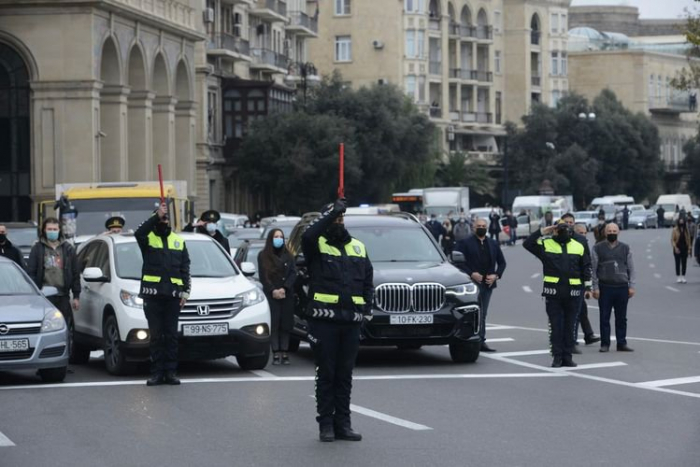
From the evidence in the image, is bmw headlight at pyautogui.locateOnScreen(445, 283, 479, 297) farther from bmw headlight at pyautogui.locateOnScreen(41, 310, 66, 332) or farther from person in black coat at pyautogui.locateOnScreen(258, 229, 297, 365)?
bmw headlight at pyautogui.locateOnScreen(41, 310, 66, 332)

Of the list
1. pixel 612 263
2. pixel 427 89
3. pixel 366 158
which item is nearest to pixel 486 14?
pixel 427 89

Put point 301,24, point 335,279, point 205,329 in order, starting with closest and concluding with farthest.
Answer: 1. point 335,279
2. point 205,329
3. point 301,24

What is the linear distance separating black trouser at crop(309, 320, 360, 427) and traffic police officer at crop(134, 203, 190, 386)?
4396 mm

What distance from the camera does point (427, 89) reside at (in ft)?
369

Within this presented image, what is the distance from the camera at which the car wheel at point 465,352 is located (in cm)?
1902

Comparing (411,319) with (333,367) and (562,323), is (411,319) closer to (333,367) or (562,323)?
(562,323)

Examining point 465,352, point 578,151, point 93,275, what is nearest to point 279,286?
point 465,352

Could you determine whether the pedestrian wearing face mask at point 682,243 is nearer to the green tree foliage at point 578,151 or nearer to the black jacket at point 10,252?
the black jacket at point 10,252

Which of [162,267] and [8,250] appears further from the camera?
[8,250]

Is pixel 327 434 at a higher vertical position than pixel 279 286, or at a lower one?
lower

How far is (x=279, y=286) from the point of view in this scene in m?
19.4

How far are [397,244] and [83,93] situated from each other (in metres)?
37.3

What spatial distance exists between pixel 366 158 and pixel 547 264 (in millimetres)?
62787

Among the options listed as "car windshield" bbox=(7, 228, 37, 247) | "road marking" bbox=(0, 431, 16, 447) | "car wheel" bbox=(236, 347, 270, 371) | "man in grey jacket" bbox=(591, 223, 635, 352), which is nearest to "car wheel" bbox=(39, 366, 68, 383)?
"car wheel" bbox=(236, 347, 270, 371)
